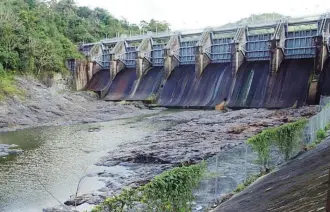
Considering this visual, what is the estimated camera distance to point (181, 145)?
72.6 feet

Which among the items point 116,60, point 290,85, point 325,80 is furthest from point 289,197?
point 116,60

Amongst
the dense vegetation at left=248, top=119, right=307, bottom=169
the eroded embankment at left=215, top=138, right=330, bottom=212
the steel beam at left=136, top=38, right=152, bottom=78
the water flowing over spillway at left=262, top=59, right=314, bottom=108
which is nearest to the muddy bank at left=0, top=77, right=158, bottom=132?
the steel beam at left=136, top=38, right=152, bottom=78

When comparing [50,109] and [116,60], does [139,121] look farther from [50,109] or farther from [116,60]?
[116,60]

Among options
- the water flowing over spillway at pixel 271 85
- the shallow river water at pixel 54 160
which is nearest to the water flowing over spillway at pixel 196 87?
the water flowing over spillway at pixel 271 85

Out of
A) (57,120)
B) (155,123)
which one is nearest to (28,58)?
(57,120)

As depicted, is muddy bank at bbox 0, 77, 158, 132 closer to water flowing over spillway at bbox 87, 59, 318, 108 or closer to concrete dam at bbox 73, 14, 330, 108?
water flowing over spillway at bbox 87, 59, 318, 108

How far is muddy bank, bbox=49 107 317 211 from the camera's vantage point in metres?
17.1

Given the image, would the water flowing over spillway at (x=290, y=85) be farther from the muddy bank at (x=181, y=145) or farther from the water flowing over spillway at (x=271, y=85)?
the muddy bank at (x=181, y=145)

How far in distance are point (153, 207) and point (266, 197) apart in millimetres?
2516

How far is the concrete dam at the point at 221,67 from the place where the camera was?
121 ft

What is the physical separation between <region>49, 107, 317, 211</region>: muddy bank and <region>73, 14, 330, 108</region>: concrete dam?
6.76m

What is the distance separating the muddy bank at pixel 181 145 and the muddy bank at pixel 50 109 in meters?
10.9

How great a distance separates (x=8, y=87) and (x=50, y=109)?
17.2 ft

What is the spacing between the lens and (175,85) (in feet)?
152
